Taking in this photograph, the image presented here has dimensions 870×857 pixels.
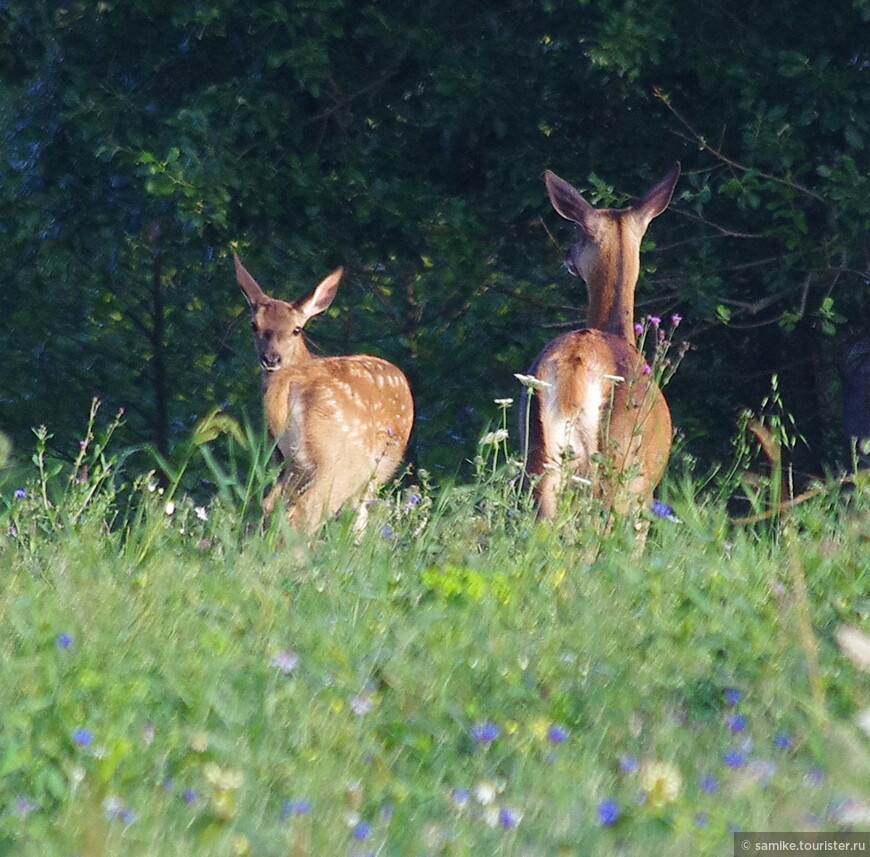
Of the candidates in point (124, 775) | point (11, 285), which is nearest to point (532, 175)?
point (11, 285)

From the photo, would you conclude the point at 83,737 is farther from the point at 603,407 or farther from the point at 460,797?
the point at 603,407

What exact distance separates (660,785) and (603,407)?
Result: 3779 millimetres

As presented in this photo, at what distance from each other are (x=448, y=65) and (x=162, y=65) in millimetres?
1908

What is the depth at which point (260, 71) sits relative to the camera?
925 cm

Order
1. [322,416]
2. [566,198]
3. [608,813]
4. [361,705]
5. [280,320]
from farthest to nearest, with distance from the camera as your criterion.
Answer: [280,320]
[566,198]
[322,416]
[361,705]
[608,813]

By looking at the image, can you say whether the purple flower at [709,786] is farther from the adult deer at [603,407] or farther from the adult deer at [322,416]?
the adult deer at [322,416]

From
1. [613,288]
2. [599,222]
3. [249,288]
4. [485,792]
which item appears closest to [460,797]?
[485,792]

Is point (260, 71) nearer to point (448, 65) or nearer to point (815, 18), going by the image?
point (448, 65)

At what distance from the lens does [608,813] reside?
9.12 feet

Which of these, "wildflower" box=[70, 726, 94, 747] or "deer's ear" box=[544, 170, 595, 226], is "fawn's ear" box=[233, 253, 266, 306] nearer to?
"deer's ear" box=[544, 170, 595, 226]

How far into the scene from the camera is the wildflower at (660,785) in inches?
Result: 113

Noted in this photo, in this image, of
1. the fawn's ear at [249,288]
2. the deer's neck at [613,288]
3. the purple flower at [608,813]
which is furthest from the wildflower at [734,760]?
the fawn's ear at [249,288]

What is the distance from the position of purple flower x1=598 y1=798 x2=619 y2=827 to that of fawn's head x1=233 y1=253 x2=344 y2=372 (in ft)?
18.2

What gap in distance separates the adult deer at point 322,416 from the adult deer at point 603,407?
3.80 feet
